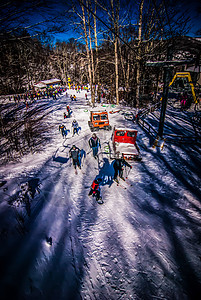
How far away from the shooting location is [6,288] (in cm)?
340

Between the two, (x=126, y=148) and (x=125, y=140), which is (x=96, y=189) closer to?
(x=126, y=148)

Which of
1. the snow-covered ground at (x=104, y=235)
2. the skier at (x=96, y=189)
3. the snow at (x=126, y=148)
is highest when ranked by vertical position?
the snow at (x=126, y=148)

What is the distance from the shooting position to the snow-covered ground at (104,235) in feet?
11.6

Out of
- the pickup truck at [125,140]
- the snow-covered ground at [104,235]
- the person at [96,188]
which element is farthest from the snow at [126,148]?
the person at [96,188]

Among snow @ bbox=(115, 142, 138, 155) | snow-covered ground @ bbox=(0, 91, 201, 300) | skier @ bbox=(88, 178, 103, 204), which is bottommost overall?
snow-covered ground @ bbox=(0, 91, 201, 300)

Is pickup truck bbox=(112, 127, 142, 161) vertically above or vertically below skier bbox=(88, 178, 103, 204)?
above

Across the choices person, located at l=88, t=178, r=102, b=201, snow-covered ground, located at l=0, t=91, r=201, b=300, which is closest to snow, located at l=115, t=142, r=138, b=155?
snow-covered ground, located at l=0, t=91, r=201, b=300

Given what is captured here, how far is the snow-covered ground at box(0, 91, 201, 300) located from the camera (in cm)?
354

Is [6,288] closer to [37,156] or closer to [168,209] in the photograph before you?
[168,209]

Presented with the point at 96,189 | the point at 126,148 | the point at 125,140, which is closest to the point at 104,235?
the point at 96,189

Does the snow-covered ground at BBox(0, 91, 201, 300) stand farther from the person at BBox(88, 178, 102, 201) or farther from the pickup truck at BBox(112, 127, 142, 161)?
the pickup truck at BBox(112, 127, 142, 161)

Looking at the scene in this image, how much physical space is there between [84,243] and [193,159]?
844cm

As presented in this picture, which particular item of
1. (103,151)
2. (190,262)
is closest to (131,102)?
(103,151)

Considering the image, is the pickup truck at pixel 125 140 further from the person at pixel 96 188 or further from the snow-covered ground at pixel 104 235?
the person at pixel 96 188
